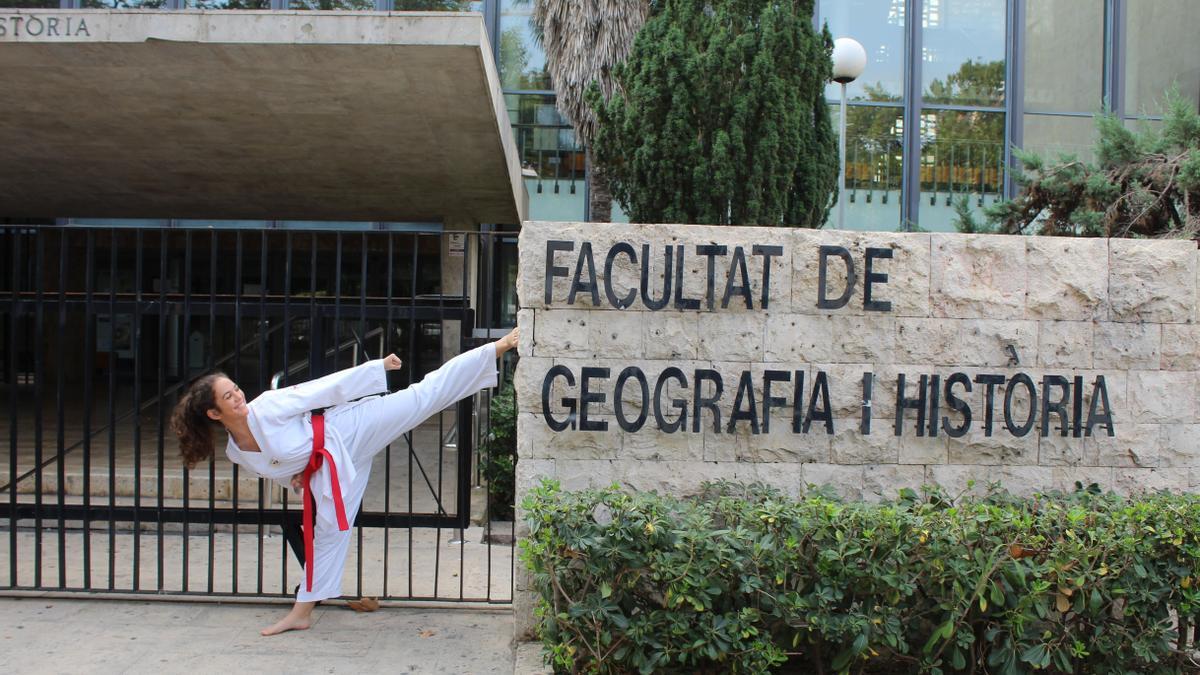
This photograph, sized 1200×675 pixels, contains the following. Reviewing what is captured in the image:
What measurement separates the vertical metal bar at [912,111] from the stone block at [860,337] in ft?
28.6

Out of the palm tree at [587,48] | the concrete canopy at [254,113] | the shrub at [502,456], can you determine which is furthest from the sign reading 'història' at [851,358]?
the palm tree at [587,48]

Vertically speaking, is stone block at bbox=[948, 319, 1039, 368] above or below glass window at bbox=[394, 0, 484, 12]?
below

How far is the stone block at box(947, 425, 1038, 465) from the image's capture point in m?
4.52

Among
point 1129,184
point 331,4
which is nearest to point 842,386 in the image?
point 1129,184

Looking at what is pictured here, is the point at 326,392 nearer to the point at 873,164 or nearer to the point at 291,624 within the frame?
the point at 291,624

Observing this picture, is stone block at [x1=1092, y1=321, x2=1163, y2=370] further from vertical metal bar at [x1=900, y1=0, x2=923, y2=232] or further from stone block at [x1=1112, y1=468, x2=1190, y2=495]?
vertical metal bar at [x1=900, y1=0, x2=923, y2=232]

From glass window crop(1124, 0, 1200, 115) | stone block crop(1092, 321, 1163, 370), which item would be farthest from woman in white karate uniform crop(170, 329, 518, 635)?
glass window crop(1124, 0, 1200, 115)

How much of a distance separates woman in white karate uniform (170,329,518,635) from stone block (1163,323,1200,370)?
11.3 ft

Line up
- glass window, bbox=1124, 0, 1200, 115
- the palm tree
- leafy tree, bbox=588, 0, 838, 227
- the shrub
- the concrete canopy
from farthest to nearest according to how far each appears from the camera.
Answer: glass window, bbox=1124, 0, 1200, 115 < the palm tree < leafy tree, bbox=588, 0, 838, 227 < the concrete canopy < the shrub

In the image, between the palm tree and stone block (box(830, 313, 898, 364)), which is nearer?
stone block (box(830, 313, 898, 364))

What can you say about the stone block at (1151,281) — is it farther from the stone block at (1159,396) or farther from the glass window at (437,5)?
the glass window at (437,5)

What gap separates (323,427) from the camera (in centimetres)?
425

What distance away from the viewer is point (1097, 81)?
12844 millimetres

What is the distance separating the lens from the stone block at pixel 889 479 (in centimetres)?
450
